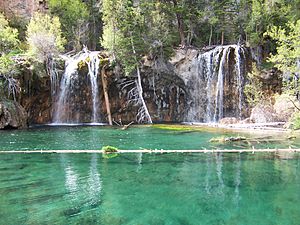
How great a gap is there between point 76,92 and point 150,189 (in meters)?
23.7

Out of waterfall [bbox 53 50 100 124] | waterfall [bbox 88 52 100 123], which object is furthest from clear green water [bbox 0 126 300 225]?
waterfall [bbox 53 50 100 124]

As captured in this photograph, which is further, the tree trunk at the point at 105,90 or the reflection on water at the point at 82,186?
the tree trunk at the point at 105,90

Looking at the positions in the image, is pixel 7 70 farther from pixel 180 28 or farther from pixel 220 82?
pixel 220 82

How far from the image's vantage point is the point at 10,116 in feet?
79.2

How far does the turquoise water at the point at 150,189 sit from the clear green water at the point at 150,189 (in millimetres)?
19

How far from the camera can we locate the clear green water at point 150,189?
6.61m

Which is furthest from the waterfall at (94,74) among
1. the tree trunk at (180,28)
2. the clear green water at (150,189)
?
the clear green water at (150,189)

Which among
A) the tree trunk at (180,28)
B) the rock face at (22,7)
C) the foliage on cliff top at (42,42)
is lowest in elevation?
the foliage on cliff top at (42,42)

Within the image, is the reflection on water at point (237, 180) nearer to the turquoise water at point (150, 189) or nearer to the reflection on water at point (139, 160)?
the turquoise water at point (150, 189)

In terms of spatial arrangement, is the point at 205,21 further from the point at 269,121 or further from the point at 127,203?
the point at 127,203

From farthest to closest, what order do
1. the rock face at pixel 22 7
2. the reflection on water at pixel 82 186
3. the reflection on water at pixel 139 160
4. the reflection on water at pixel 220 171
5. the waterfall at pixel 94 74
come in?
the rock face at pixel 22 7 < the waterfall at pixel 94 74 < the reflection on water at pixel 139 160 < the reflection on water at pixel 220 171 < the reflection on water at pixel 82 186

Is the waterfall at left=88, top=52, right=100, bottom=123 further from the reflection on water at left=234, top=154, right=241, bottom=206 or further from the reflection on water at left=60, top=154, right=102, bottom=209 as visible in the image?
the reflection on water at left=234, top=154, right=241, bottom=206

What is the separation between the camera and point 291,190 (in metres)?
8.41

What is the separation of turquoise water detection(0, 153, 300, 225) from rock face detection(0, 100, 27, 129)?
12.3m
